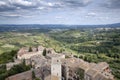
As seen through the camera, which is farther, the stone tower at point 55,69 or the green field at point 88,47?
the green field at point 88,47

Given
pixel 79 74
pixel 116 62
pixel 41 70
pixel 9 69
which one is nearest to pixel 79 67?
pixel 79 74

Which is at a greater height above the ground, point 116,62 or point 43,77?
point 43,77

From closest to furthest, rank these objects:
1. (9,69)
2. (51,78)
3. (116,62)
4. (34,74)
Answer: (51,78) → (34,74) → (9,69) → (116,62)

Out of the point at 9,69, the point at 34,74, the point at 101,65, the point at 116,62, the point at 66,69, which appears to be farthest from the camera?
the point at 116,62

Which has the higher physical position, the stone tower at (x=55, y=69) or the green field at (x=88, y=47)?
the stone tower at (x=55, y=69)

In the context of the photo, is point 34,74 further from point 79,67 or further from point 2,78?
point 79,67

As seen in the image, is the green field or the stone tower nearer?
the stone tower

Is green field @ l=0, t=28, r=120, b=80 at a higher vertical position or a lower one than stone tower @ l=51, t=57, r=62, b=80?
lower

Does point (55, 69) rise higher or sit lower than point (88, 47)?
higher

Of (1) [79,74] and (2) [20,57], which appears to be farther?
(2) [20,57]

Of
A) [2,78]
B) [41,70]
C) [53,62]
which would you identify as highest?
[53,62]

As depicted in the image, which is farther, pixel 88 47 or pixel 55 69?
pixel 88 47
